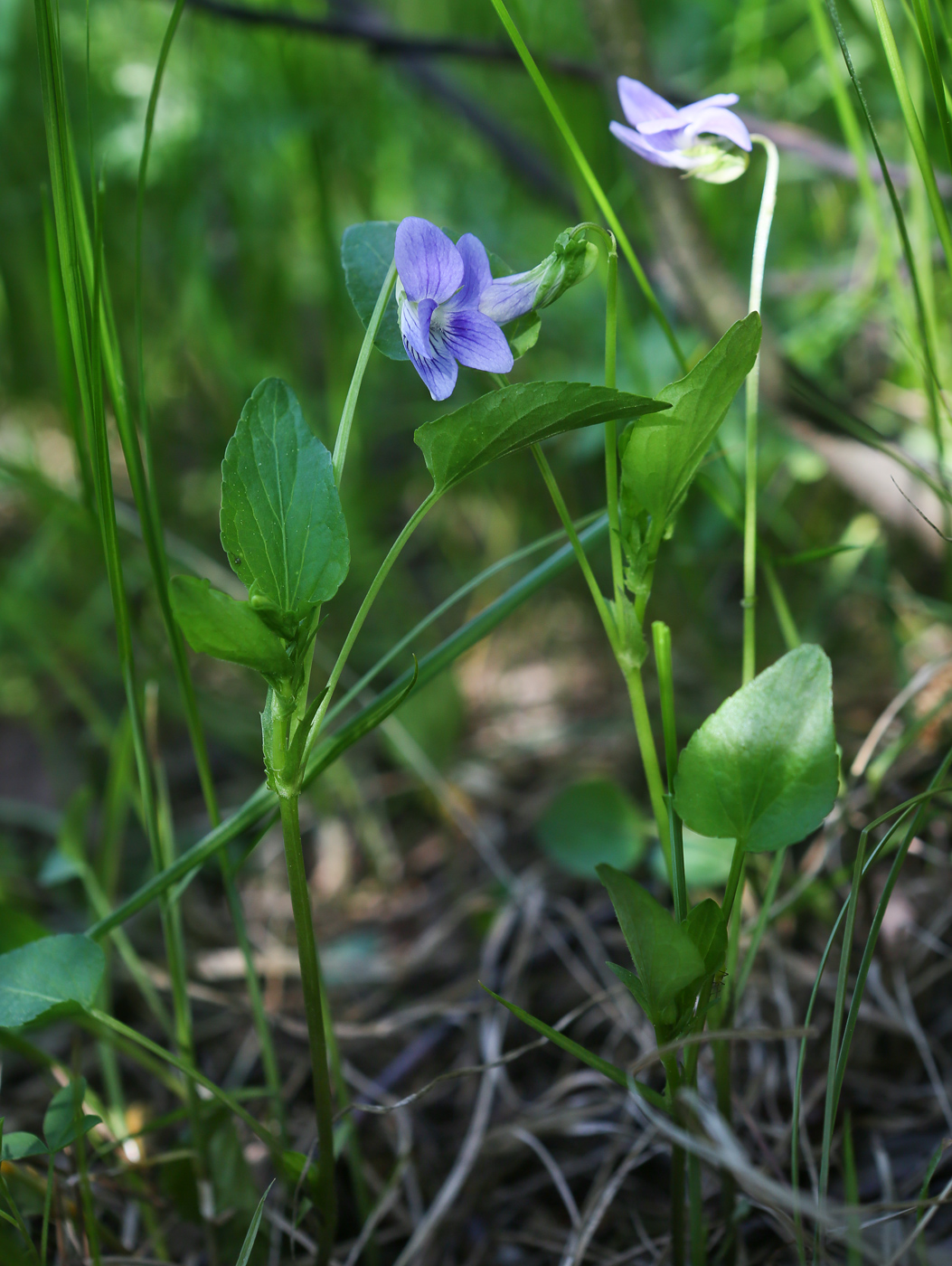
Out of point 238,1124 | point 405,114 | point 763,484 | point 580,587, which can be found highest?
point 405,114

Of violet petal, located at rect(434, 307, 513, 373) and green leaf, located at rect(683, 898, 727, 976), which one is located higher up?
violet petal, located at rect(434, 307, 513, 373)

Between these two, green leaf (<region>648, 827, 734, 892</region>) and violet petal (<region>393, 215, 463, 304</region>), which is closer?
violet petal (<region>393, 215, 463, 304</region>)

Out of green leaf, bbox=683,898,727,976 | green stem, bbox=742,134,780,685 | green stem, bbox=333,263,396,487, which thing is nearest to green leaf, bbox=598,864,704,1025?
green leaf, bbox=683,898,727,976

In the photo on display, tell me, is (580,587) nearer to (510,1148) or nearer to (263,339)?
(263,339)

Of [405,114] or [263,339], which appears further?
[405,114]

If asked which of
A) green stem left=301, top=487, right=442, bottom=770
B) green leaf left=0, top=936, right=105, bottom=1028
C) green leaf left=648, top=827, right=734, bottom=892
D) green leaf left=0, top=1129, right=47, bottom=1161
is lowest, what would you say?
green leaf left=648, top=827, right=734, bottom=892

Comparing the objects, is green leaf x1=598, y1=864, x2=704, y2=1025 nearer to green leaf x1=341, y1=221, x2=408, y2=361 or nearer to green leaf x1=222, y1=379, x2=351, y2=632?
green leaf x1=222, y1=379, x2=351, y2=632

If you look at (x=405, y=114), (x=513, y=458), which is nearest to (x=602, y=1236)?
(x=513, y=458)
